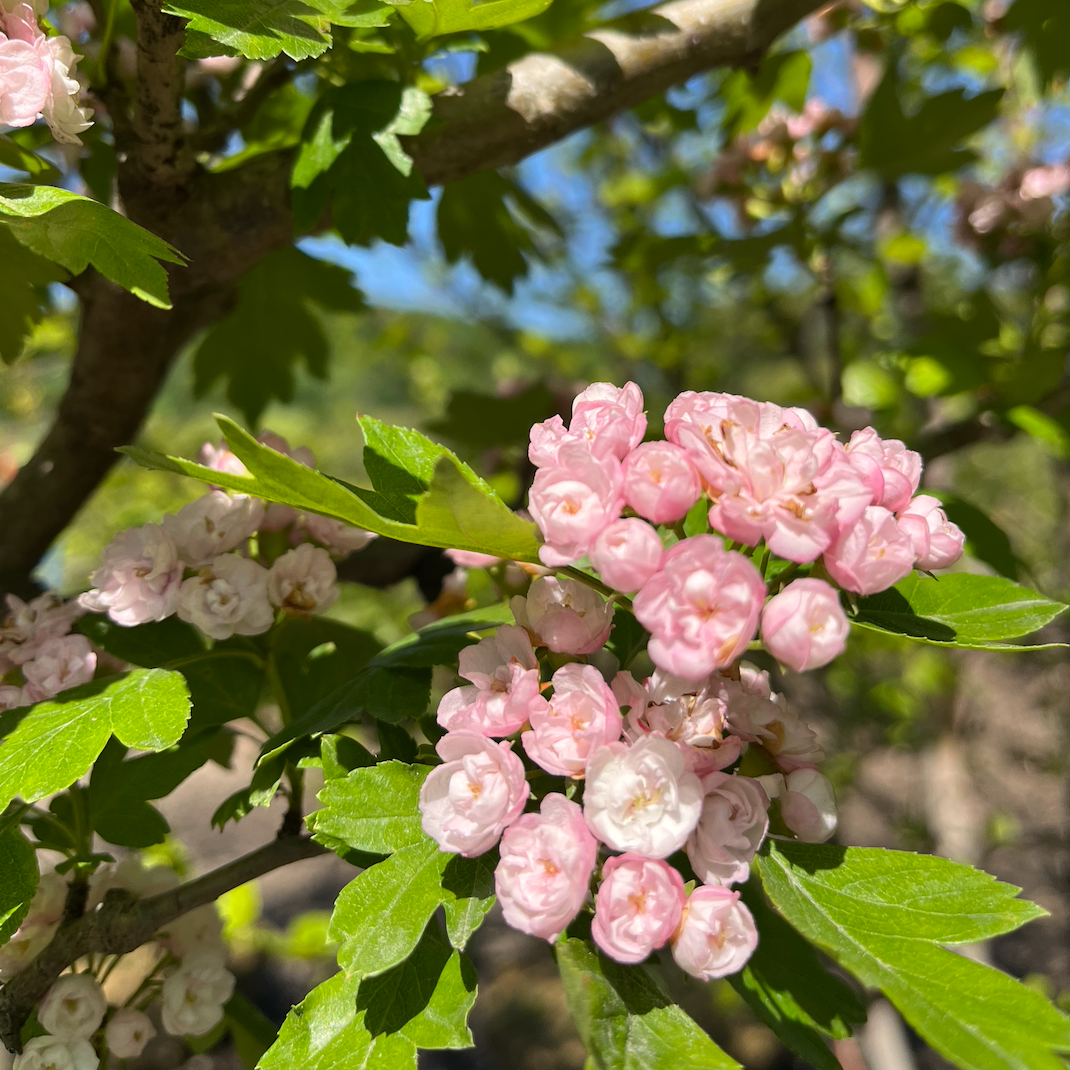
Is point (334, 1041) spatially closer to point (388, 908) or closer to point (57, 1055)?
point (388, 908)

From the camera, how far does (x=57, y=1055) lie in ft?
2.50

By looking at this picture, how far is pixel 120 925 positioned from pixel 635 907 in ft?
1.67

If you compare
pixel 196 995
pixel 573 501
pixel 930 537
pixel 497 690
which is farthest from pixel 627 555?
pixel 196 995

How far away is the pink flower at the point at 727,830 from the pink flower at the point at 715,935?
2 centimetres

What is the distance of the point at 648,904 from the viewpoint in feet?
1.76

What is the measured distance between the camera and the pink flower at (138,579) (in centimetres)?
77

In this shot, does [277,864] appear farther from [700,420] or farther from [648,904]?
[700,420]

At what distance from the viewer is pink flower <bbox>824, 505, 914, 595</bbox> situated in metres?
0.56

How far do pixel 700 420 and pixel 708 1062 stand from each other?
0.42 meters

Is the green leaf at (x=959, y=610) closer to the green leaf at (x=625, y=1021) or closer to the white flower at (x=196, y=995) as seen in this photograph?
the green leaf at (x=625, y=1021)

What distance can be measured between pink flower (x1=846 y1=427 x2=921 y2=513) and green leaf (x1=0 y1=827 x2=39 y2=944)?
72cm

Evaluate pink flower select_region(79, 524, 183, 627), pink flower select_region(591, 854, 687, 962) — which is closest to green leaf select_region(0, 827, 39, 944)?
pink flower select_region(79, 524, 183, 627)

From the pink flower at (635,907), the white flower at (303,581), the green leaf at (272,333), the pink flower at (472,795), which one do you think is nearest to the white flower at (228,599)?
the white flower at (303,581)

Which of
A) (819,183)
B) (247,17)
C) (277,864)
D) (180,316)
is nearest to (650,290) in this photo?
(819,183)
